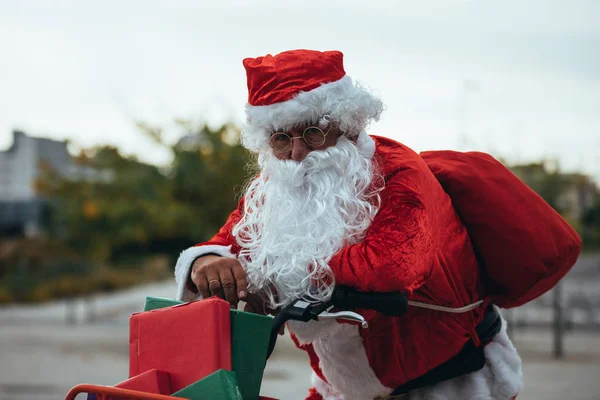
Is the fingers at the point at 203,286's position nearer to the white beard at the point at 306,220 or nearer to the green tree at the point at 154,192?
the white beard at the point at 306,220

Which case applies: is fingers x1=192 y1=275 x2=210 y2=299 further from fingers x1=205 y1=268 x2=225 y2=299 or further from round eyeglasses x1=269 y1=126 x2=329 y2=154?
round eyeglasses x1=269 y1=126 x2=329 y2=154

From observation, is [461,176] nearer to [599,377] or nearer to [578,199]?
[599,377]

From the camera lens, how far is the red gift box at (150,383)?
6.87 feet

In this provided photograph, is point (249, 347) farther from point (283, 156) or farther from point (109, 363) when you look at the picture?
point (109, 363)

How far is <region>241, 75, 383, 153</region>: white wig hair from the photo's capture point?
249 cm

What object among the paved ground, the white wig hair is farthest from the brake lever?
the paved ground

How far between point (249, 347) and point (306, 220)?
0.49 meters

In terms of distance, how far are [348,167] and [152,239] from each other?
16.2 m

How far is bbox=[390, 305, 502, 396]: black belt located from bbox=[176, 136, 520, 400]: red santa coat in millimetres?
46

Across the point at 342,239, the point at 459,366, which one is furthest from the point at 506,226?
the point at 342,239

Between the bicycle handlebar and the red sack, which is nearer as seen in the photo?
the bicycle handlebar

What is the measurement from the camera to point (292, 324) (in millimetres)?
2438

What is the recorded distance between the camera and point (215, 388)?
2.04 m

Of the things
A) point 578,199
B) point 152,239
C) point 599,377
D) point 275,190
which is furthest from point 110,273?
point 275,190
